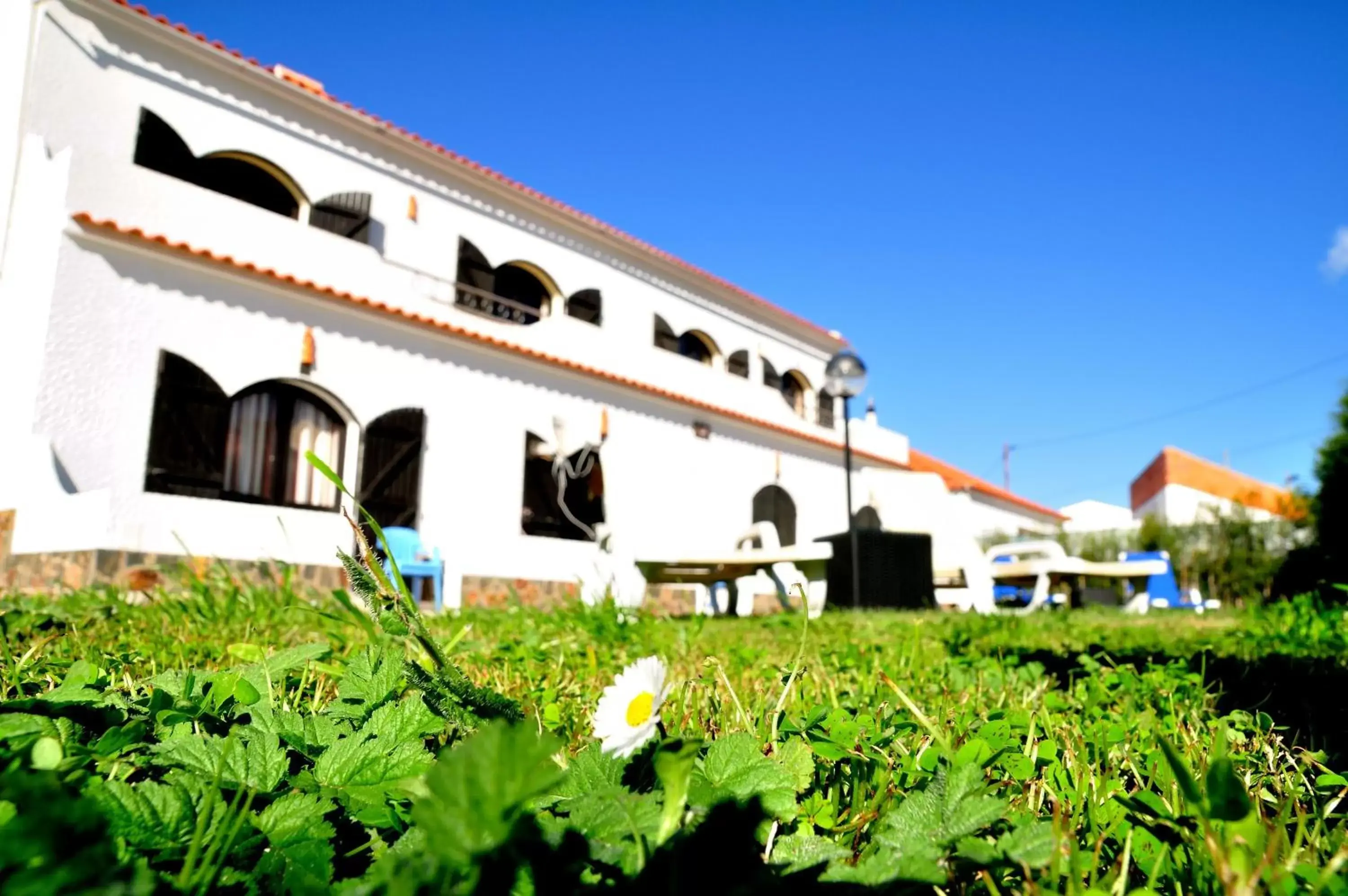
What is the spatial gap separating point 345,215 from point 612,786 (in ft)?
36.0

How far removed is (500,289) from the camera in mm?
12547

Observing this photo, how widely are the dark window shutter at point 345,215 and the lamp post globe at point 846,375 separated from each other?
240 inches

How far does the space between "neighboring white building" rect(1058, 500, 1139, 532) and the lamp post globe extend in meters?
23.0

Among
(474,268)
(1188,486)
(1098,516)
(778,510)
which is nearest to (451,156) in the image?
(474,268)

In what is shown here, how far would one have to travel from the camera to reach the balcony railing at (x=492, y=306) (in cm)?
1158

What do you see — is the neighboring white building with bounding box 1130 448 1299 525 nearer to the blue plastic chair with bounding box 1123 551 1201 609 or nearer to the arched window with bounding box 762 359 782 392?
the blue plastic chair with bounding box 1123 551 1201 609

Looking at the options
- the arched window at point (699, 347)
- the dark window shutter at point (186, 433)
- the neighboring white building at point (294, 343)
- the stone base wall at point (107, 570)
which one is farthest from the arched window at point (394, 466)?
the arched window at point (699, 347)

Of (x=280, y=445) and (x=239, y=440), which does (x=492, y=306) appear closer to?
(x=280, y=445)

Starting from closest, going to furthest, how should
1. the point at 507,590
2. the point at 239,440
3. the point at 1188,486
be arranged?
the point at 239,440 < the point at 507,590 < the point at 1188,486

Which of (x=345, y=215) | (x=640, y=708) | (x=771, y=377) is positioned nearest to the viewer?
(x=640, y=708)

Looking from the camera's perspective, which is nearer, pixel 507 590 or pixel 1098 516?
pixel 507 590

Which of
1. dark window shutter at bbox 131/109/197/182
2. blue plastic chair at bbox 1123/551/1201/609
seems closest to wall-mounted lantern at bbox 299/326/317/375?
dark window shutter at bbox 131/109/197/182

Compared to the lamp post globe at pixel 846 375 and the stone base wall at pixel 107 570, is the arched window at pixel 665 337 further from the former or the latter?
the stone base wall at pixel 107 570

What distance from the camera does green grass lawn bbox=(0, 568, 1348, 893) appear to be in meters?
0.52
